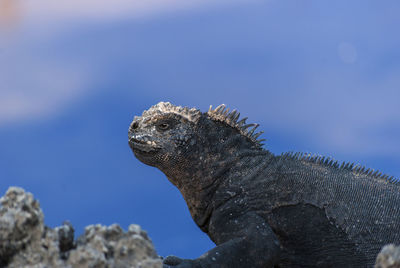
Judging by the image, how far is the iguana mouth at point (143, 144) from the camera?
7945 millimetres

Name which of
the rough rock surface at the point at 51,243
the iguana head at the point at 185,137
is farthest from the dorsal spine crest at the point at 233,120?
the rough rock surface at the point at 51,243

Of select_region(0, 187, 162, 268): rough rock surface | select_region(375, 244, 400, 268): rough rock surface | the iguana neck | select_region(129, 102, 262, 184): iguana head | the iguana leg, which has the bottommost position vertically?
select_region(375, 244, 400, 268): rough rock surface

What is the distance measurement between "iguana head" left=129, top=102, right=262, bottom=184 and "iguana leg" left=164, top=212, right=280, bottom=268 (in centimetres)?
90

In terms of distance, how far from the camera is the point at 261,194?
7.65 m

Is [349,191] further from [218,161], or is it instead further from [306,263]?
[218,161]

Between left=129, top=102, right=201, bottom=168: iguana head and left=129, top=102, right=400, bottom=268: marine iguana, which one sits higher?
left=129, top=102, right=201, bottom=168: iguana head

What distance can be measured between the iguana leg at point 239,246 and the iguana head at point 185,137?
35.5 inches

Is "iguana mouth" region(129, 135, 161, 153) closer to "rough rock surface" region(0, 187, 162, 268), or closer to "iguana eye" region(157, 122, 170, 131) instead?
"iguana eye" region(157, 122, 170, 131)

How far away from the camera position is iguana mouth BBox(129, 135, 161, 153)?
26.1 feet

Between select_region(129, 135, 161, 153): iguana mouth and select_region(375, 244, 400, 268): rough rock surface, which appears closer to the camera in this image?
select_region(375, 244, 400, 268): rough rock surface

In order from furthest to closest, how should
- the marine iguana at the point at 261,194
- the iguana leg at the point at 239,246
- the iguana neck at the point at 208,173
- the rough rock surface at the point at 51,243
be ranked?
the iguana neck at the point at 208,173, the marine iguana at the point at 261,194, the iguana leg at the point at 239,246, the rough rock surface at the point at 51,243

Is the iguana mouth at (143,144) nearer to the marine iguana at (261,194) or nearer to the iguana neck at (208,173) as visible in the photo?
the marine iguana at (261,194)

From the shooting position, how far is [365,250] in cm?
730

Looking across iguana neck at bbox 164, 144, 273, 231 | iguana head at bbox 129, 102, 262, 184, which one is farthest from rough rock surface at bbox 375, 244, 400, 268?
iguana head at bbox 129, 102, 262, 184
